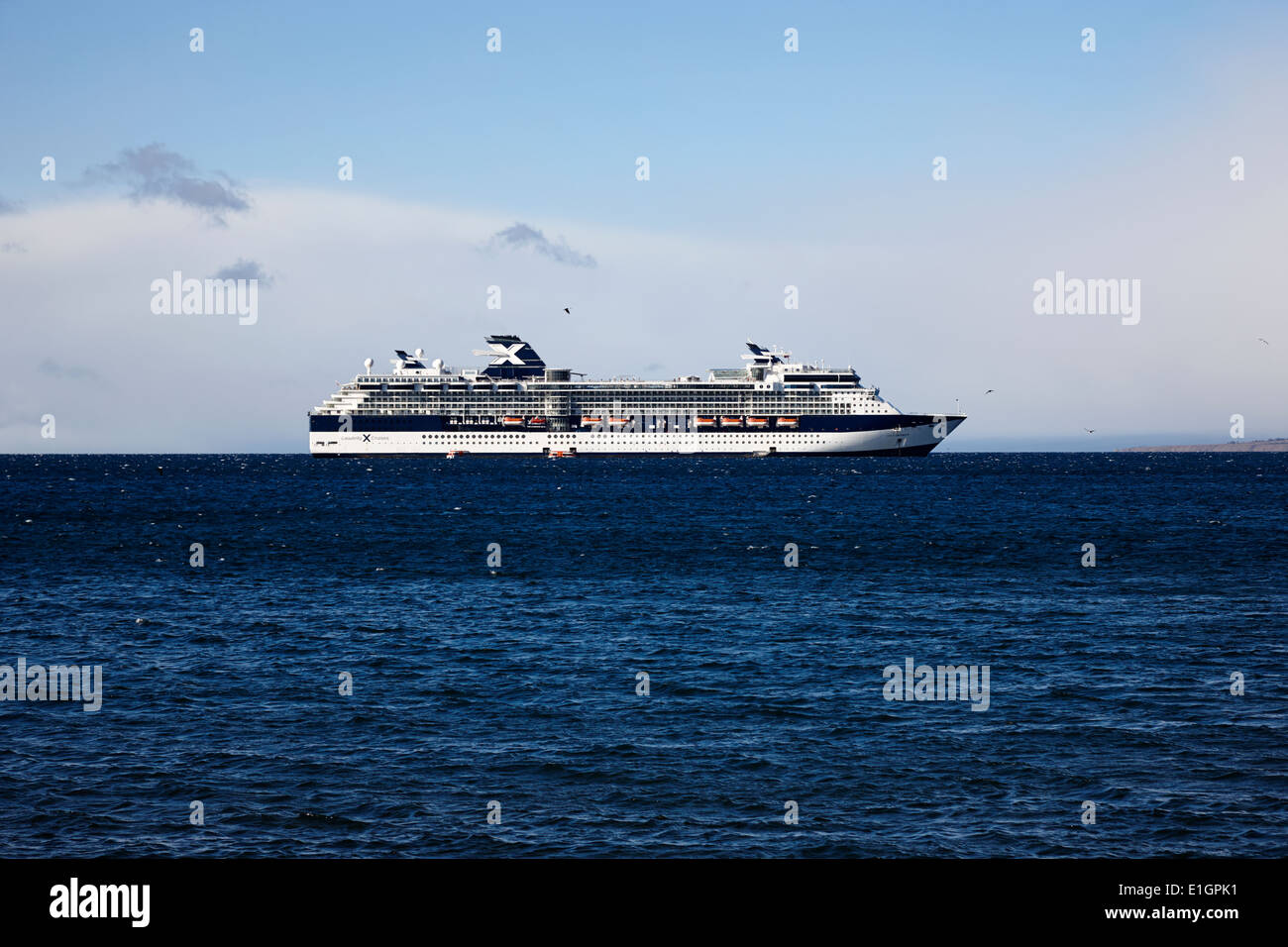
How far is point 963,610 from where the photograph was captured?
34469mm

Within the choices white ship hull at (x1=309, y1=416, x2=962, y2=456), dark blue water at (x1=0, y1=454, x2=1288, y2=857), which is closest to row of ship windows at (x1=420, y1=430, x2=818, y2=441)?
white ship hull at (x1=309, y1=416, x2=962, y2=456)

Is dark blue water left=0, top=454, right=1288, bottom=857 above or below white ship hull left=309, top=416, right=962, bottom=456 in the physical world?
below

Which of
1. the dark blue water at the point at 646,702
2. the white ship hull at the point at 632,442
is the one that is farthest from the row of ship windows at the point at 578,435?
the dark blue water at the point at 646,702

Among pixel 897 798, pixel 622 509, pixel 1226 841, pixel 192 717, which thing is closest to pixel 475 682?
pixel 192 717

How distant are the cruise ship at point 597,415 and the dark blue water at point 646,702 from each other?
389 feet

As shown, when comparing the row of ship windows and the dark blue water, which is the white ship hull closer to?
the row of ship windows

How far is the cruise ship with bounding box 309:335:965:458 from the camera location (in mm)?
172875

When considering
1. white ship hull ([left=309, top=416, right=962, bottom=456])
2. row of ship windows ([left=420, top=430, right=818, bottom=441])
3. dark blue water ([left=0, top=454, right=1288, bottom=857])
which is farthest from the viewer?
row of ship windows ([left=420, top=430, right=818, bottom=441])

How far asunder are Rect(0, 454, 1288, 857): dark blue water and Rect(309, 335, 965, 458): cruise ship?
389 feet

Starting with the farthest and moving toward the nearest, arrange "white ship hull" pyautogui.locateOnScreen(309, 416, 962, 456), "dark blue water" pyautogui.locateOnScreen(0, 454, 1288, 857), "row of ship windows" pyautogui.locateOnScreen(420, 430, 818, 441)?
"row of ship windows" pyautogui.locateOnScreen(420, 430, 818, 441)
"white ship hull" pyautogui.locateOnScreen(309, 416, 962, 456)
"dark blue water" pyautogui.locateOnScreen(0, 454, 1288, 857)

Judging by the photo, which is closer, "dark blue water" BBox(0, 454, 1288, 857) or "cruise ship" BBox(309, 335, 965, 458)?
"dark blue water" BBox(0, 454, 1288, 857)

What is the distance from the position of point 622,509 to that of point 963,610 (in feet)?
148

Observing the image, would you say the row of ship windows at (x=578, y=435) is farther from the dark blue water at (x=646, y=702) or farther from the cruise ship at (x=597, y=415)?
the dark blue water at (x=646, y=702)

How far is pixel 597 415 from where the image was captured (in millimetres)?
176250
